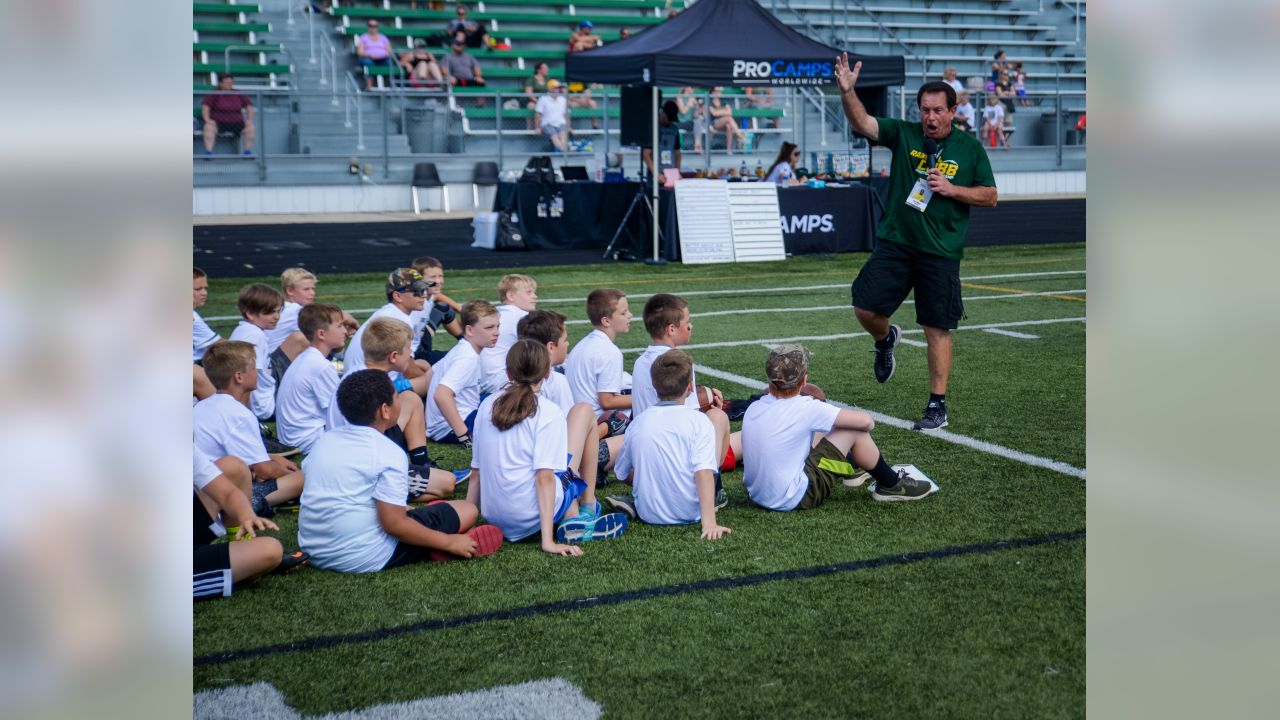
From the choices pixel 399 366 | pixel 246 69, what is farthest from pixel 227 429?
pixel 246 69

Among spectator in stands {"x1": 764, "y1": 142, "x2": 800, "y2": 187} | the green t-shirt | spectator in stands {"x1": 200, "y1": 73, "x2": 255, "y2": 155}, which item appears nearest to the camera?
the green t-shirt

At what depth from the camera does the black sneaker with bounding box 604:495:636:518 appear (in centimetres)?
602

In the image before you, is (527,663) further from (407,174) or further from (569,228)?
(407,174)

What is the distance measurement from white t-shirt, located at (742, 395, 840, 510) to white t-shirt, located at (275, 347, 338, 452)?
252 cm

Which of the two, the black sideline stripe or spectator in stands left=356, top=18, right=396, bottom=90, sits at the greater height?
spectator in stands left=356, top=18, right=396, bottom=90

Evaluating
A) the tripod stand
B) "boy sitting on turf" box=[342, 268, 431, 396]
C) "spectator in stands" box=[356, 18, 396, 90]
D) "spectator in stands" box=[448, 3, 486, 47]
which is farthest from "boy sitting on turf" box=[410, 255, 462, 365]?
"spectator in stands" box=[448, 3, 486, 47]

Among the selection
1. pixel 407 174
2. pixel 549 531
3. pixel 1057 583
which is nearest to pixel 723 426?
pixel 549 531

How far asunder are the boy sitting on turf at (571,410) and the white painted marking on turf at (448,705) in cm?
220

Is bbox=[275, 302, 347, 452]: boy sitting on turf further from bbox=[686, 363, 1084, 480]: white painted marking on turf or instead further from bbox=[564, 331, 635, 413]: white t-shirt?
bbox=[686, 363, 1084, 480]: white painted marking on turf

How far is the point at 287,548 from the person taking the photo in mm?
5801

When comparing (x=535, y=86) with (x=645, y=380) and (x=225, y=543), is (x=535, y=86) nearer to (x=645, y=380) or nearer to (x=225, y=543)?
(x=645, y=380)

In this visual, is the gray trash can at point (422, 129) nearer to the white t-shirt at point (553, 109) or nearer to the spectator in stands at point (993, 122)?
the white t-shirt at point (553, 109)

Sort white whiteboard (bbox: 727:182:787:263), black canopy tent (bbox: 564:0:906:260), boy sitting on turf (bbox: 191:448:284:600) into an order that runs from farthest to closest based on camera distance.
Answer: white whiteboard (bbox: 727:182:787:263) < black canopy tent (bbox: 564:0:906:260) < boy sitting on turf (bbox: 191:448:284:600)
